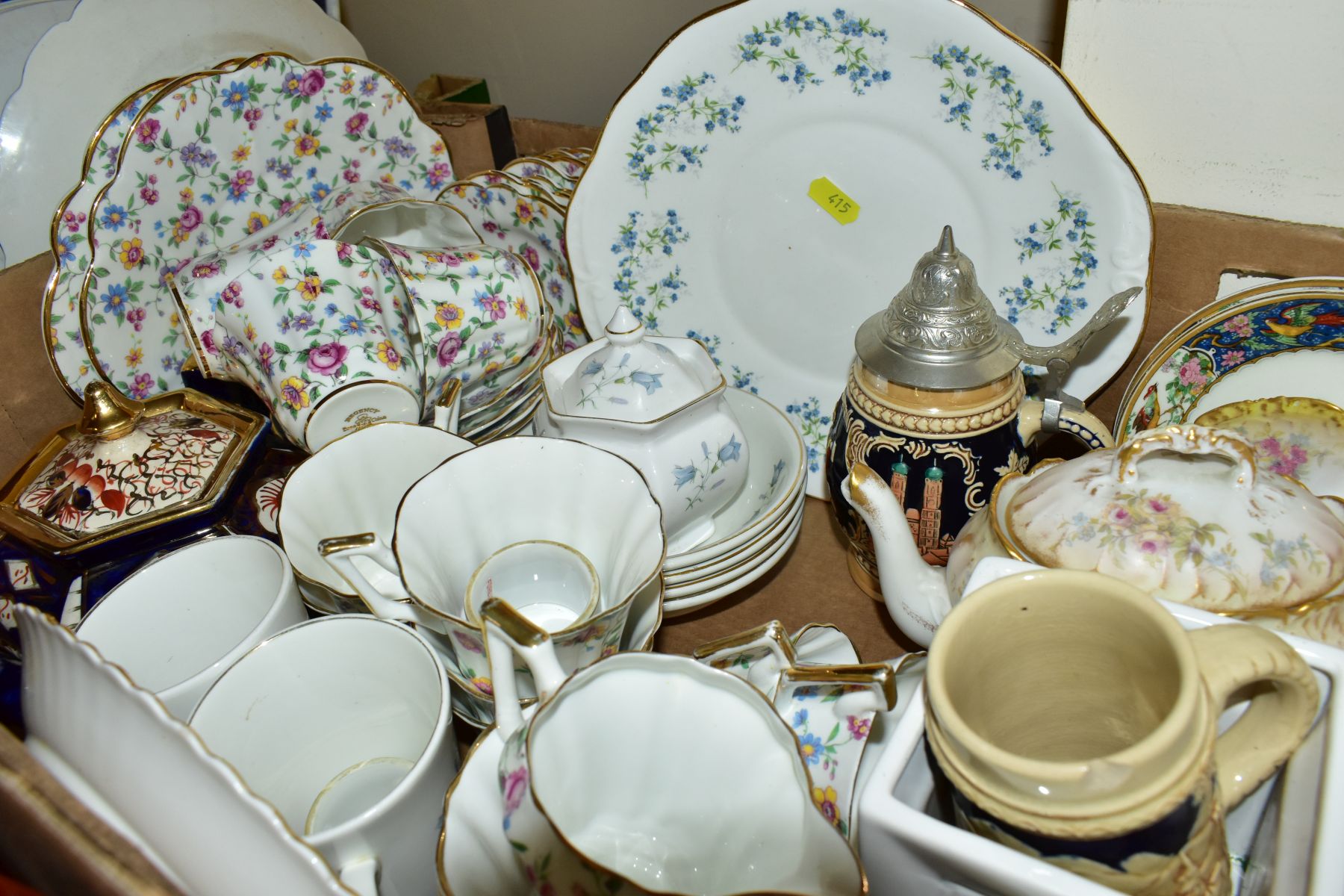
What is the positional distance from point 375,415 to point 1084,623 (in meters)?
0.53

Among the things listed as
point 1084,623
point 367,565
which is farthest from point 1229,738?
point 367,565

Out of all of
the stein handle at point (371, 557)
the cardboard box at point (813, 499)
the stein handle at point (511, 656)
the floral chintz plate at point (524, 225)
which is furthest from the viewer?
the floral chintz plate at point (524, 225)

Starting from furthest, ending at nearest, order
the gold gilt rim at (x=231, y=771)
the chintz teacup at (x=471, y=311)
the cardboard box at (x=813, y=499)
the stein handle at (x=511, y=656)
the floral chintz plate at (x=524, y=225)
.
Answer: the floral chintz plate at (x=524, y=225) → the chintz teacup at (x=471, y=311) → the cardboard box at (x=813, y=499) → the stein handle at (x=511, y=656) → the gold gilt rim at (x=231, y=771)

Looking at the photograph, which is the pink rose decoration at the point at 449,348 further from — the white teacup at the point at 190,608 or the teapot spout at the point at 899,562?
the teapot spout at the point at 899,562

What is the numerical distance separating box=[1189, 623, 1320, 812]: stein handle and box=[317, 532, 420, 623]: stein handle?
0.42 meters

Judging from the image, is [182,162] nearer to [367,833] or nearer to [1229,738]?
[367,833]

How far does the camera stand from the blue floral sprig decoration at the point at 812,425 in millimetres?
808

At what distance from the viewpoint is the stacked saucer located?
66 centimetres

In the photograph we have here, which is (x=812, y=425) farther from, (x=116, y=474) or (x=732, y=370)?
(x=116, y=474)

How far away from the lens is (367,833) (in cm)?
45

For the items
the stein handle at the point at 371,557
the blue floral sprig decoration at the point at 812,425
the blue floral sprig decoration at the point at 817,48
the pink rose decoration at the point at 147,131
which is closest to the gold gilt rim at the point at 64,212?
the pink rose decoration at the point at 147,131

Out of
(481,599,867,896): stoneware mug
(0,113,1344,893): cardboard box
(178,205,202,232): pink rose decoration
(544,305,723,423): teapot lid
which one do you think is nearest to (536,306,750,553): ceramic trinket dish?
(544,305,723,423): teapot lid

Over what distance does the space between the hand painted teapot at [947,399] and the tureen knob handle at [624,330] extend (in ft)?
0.51

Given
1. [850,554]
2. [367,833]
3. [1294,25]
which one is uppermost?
[1294,25]
